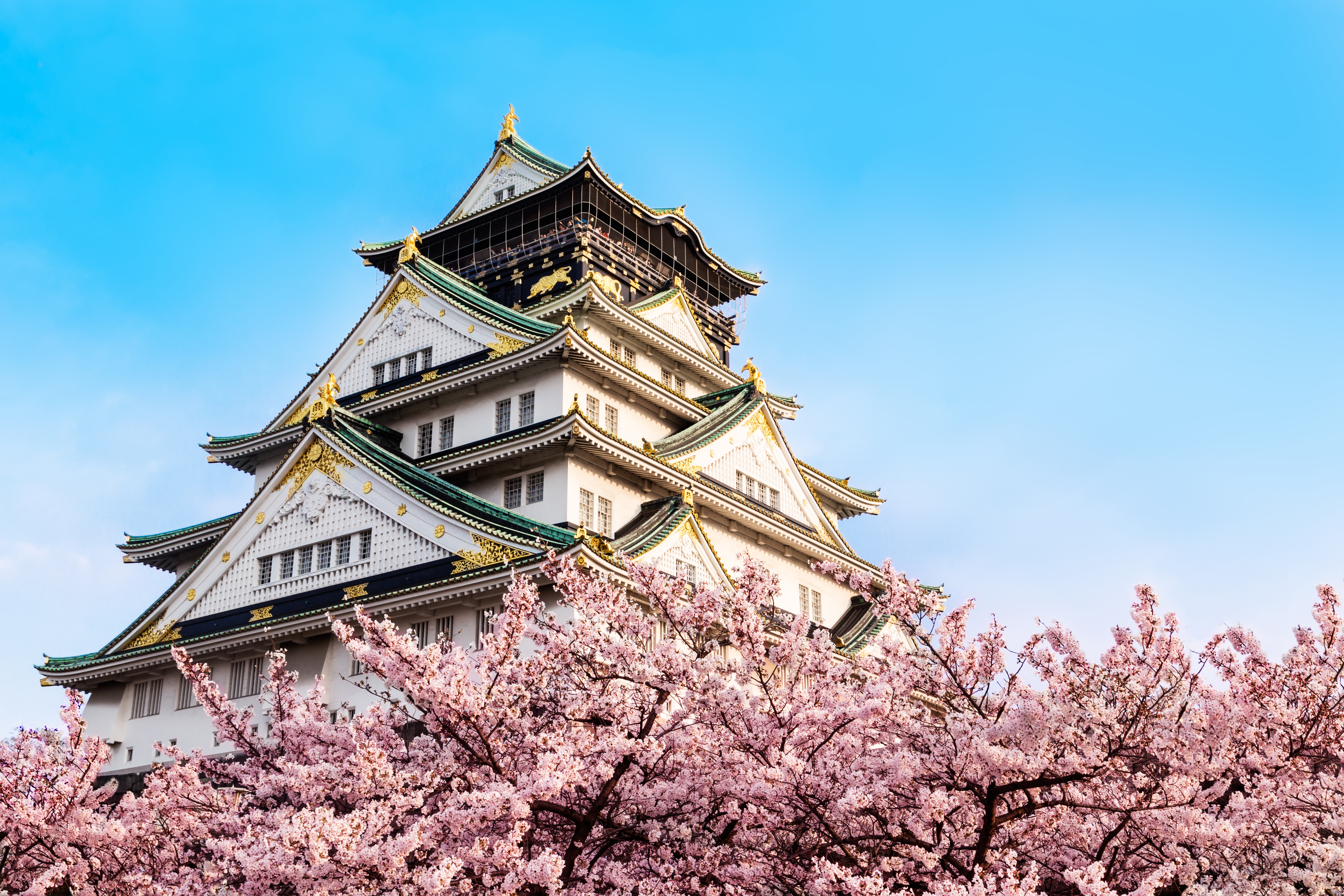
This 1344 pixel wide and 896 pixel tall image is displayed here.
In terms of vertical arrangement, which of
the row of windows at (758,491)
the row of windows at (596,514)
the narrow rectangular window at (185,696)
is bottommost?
the narrow rectangular window at (185,696)

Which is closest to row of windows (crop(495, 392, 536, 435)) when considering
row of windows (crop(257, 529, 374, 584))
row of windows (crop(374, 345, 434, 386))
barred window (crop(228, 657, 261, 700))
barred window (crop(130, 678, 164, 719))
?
row of windows (crop(374, 345, 434, 386))

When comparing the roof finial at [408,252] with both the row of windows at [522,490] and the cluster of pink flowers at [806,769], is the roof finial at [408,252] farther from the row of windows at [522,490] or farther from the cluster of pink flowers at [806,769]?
the cluster of pink flowers at [806,769]

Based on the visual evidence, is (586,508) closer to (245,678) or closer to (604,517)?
(604,517)

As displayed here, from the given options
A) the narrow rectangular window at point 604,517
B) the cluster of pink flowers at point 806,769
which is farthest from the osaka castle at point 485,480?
the cluster of pink flowers at point 806,769

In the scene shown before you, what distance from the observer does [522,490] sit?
3797 centimetres

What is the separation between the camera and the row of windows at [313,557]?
117ft

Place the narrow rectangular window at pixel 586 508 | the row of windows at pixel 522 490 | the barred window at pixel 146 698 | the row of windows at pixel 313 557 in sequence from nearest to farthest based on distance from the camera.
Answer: the row of windows at pixel 313 557
the narrow rectangular window at pixel 586 508
the barred window at pixel 146 698
the row of windows at pixel 522 490

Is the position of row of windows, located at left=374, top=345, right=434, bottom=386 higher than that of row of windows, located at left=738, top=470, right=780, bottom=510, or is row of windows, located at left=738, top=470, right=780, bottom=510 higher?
row of windows, located at left=374, top=345, right=434, bottom=386

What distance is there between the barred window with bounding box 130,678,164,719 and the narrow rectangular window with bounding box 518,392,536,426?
13.7 m

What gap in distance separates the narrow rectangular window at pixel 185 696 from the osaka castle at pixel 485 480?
0.09 meters

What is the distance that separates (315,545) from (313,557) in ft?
1.18

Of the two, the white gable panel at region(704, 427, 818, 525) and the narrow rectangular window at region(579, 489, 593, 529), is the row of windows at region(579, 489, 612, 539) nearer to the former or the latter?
the narrow rectangular window at region(579, 489, 593, 529)

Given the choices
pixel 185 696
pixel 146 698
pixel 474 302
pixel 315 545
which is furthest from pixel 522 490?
pixel 146 698

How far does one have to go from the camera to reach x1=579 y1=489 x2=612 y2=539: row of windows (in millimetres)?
36688
